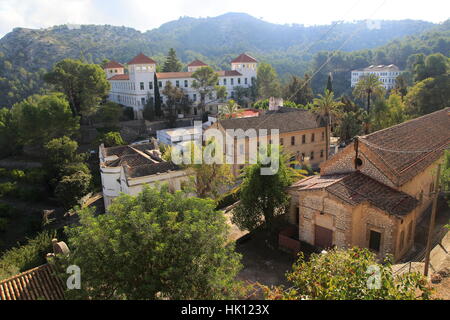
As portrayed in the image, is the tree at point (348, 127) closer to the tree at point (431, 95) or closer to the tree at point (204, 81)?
the tree at point (431, 95)

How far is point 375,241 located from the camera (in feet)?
68.4

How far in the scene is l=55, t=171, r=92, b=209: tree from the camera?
129 feet

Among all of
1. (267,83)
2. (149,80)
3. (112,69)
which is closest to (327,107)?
(149,80)

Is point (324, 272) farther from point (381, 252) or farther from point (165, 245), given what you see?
point (381, 252)

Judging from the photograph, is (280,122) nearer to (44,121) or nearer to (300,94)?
(44,121)

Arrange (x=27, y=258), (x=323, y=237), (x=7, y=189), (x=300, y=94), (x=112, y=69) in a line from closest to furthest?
(x=323, y=237), (x=27, y=258), (x=7, y=189), (x=300, y=94), (x=112, y=69)

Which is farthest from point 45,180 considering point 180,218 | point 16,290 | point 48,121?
point 180,218

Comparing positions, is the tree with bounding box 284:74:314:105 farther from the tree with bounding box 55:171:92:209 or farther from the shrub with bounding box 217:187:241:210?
the tree with bounding box 55:171:92:209

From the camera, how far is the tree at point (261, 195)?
23.3 meters

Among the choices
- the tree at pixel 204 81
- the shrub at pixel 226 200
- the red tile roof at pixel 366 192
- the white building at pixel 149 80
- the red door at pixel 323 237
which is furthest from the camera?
the tree at pixel 204 81

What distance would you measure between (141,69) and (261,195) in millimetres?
57628

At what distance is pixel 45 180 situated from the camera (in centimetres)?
4700

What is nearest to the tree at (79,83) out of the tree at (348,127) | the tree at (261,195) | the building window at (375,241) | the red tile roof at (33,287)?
the tree at (348,127)
